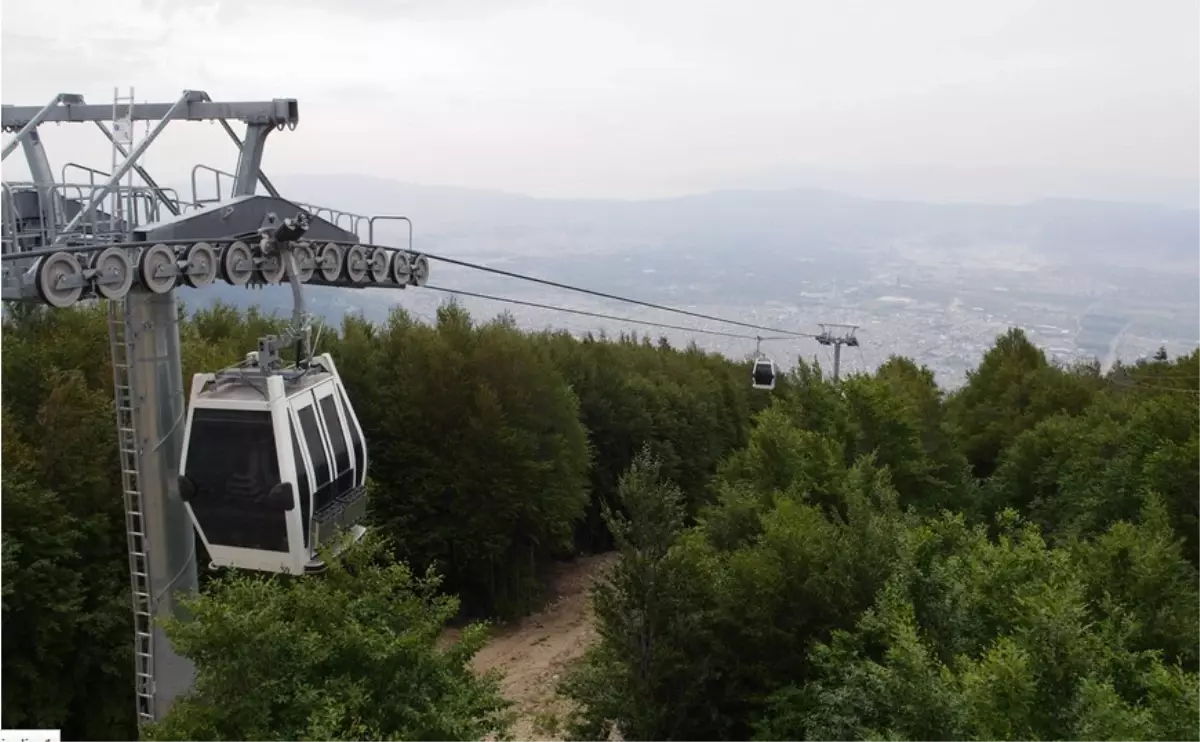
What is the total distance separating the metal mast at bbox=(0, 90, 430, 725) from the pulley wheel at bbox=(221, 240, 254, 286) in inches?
0.6

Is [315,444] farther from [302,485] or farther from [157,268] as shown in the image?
[157,268]

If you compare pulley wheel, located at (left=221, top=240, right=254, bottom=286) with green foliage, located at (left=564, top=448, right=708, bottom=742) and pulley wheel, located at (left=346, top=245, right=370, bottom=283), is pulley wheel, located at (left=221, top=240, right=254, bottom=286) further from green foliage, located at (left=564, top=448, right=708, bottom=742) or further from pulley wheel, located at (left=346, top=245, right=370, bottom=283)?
green foliage, located at (left=564, top=448, right=708, bottom=742)

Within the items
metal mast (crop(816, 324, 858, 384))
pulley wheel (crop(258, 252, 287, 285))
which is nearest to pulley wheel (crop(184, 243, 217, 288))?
pulley wheel (crop(258, 252, 287, 285))

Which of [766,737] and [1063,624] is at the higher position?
[1063,624]

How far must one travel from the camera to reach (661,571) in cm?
1334

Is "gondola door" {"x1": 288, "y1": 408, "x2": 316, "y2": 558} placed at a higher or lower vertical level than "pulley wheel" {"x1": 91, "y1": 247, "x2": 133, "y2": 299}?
lower

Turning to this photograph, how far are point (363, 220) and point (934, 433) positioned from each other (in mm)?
20388

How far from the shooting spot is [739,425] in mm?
45625

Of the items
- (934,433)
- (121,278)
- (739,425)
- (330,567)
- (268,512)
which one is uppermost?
(121,278)

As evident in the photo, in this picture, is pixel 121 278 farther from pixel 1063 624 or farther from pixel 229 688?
pixel 1063 624

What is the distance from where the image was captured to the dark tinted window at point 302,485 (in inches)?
361

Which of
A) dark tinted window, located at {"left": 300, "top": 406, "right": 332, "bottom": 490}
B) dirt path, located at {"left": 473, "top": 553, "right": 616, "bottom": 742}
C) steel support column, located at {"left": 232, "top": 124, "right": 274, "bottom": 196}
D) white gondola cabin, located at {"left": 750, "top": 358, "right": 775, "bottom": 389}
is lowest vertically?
dirt path, located at {"left": 473, "top": 553, "right": 616, "bottom": 742}

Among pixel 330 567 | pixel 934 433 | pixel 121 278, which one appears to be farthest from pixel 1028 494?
pixel 121 278

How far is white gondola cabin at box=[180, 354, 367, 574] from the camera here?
361 inches
